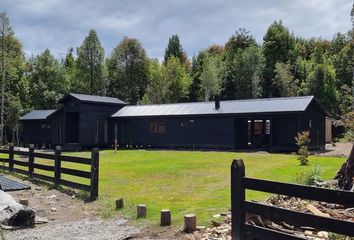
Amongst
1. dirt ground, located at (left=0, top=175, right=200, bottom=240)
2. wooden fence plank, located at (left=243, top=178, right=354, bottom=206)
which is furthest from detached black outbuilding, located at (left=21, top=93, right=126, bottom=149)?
wooden fence plank, located at (left=243, top=178, right=354, bottom=206)

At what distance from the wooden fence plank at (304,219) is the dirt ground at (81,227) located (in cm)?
196

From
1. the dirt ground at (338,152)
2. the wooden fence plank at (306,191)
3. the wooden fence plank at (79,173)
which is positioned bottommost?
the dirt ground at (338,152)

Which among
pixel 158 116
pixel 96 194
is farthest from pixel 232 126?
pixel 96 194

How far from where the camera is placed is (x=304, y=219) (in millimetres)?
4742

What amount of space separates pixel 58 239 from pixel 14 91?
5072 centimetres

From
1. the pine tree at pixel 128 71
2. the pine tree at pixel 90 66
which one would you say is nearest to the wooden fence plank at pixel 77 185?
the pine tree at pixel 90 66

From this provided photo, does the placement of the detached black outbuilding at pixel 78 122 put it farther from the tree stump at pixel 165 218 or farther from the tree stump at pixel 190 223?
the tree stump at pixel 190 223

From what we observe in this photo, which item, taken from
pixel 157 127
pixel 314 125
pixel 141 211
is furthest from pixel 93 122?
pixel 141 211

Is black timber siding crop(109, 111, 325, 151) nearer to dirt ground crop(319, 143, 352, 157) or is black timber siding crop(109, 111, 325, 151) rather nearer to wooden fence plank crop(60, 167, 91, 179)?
dirt ground crop(319, 143, 352, 157)

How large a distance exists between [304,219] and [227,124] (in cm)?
2828

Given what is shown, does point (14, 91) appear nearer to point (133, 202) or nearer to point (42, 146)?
→ point (42, 146)

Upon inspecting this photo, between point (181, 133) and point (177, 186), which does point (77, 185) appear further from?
point (181, 133)

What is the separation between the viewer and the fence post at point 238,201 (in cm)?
562

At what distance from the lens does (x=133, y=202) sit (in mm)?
10852
